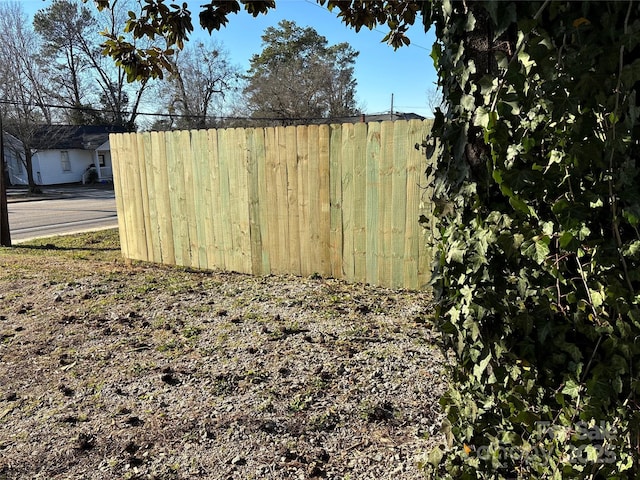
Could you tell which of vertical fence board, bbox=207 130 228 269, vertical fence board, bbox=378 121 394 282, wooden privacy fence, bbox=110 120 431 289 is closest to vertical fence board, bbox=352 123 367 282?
wooden privacy fence, bbox=110 120 431 289

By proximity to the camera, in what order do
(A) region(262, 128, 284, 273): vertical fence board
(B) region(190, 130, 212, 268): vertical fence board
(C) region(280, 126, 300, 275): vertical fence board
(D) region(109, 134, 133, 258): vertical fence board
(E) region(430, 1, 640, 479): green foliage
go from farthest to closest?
(D) region(109, 134, 133, 258): vertical fence board < (B) region(190, 130, 212, 268): vertical fence board < (A) region(262, 128, 284, 273): vertical fence board < (C) region(280, 126, 300, 275): vertical fence board < (E) region(430, 1, 640, 479): green foliage

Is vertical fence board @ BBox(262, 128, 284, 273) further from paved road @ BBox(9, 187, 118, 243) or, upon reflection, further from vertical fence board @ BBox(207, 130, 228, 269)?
paved road @ BBox(9, 187, 118, 243)

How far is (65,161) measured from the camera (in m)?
30.4

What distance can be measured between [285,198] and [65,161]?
3075 cm

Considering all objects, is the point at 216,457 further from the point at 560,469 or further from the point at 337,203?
the point at 337,203

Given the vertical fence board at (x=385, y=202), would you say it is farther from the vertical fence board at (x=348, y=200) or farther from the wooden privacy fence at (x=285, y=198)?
the vertical fence board at (x=348, y=200)

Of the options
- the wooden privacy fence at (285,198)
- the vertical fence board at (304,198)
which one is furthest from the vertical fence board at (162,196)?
the vertical fence board at (304,198)

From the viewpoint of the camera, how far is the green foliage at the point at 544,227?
1174 mm

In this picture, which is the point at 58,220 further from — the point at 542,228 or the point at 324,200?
the point at 542,228

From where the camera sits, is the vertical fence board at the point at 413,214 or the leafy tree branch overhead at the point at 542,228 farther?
the vertical fence board at the point at 413,214

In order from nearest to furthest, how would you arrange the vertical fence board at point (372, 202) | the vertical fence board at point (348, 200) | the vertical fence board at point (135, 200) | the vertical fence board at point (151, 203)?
the vertical fence board at point (372, 202)
the vertical fence board at point (348, 200)
the vertical fence board at point (151, 203)
the vertical fence board at point (135, 200)

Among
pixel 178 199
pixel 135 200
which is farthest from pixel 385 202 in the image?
pixel 135 200

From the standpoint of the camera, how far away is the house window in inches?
1185

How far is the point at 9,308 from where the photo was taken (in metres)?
4.21
